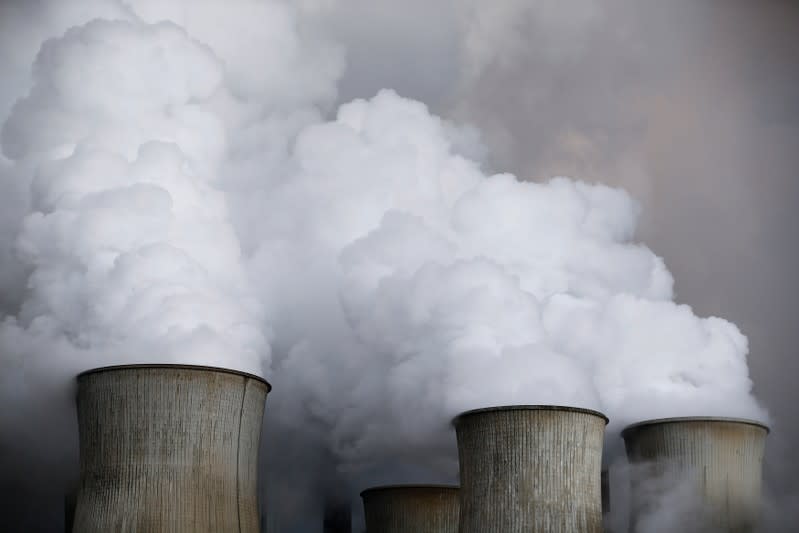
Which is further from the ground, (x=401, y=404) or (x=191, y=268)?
(x=191, y=268)

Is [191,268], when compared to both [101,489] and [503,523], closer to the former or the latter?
[101,489]

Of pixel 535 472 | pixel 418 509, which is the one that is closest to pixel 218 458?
pixel 535 472

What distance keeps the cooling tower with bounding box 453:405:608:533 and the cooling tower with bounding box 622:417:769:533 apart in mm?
3105

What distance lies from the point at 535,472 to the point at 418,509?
555 centimetres

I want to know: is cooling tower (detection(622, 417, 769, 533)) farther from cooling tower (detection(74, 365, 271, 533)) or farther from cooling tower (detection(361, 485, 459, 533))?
cooling tower (detection(74, 365, 271, 533))

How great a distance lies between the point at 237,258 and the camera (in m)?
21.5

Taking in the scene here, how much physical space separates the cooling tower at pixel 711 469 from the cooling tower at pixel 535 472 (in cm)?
311

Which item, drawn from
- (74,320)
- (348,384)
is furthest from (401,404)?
(74,320)

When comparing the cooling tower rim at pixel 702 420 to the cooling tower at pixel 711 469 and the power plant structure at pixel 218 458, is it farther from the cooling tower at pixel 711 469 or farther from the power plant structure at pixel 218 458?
the power plant structure at pixel 218 458

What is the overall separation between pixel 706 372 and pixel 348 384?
23.3 feet

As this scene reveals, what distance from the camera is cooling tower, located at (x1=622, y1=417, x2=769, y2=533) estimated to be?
19062 millimetres

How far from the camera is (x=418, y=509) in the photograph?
21453mm

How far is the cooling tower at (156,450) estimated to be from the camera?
1623 cm

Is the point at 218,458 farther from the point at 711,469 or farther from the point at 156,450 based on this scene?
the point at 711,469
